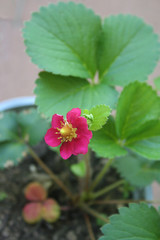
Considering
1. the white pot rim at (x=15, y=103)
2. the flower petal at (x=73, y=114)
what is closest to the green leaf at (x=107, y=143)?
the flower petal at (x=73, y=114)

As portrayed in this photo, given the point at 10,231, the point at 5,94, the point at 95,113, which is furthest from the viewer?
the point at 5,94

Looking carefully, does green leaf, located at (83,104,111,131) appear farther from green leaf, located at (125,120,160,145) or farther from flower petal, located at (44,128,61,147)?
green leaf, located at (125,120,160,145)

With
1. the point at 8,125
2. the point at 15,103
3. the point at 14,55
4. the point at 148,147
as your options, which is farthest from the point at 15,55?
the point at 148,147

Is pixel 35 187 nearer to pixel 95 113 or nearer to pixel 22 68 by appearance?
pixel 95 113

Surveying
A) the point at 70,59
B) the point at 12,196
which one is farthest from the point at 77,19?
the point at 12,196

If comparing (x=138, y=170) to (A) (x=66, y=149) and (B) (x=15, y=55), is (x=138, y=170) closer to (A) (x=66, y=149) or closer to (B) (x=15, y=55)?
(A) (x=66, y=149)

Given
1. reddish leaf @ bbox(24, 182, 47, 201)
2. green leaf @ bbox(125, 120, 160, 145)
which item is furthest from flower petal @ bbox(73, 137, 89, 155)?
reddish leaf @ bbox(24, 182, 47, 201)
